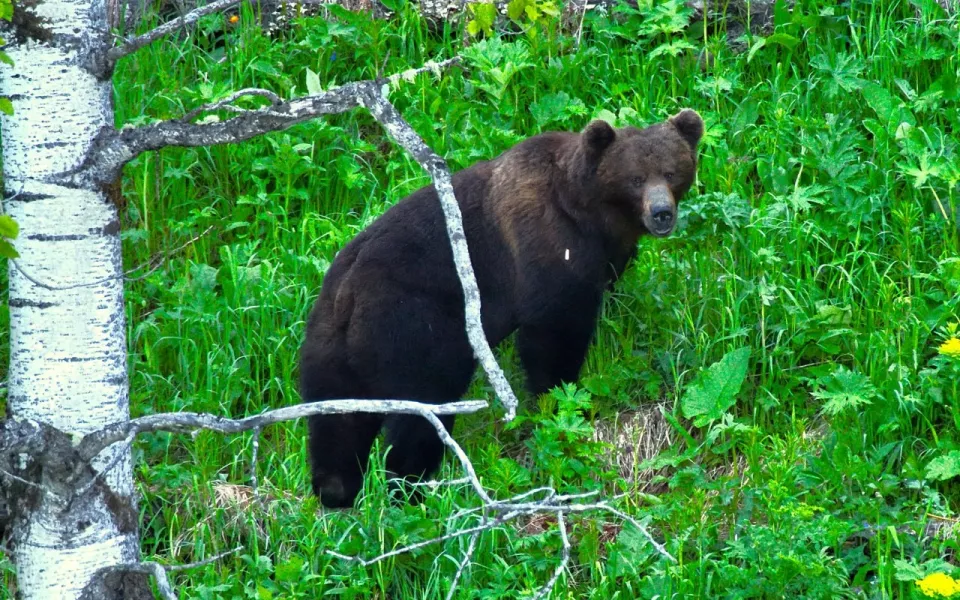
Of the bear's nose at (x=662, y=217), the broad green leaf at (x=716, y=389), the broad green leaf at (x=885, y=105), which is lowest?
the broad green leaf at (x=716, y=389)

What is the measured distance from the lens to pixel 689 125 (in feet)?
16.9

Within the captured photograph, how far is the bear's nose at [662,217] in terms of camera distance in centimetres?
487

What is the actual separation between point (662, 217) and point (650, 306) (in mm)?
569

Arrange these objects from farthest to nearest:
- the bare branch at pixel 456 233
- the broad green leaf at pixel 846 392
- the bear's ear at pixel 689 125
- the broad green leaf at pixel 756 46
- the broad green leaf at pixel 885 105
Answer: the broad green leaf at pixel 756 46 < the broad green leaf at pixel 885 105 < the bear's ear at pixel 689 125 < the broad green leaf at pixel 846 392 < the bare branch at pixel 456 233

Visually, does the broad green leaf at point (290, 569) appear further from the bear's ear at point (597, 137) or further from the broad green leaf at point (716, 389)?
the bear's ear at point (597, 137)

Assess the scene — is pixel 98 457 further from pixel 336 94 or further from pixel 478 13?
pixel 478 13

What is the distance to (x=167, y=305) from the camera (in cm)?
575

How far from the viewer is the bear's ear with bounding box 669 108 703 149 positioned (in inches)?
202

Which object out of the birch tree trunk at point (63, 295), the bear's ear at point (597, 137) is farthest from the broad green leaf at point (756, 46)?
the birch tree trunk at point (63, 295)

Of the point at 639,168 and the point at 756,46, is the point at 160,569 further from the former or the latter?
the point at 756,46

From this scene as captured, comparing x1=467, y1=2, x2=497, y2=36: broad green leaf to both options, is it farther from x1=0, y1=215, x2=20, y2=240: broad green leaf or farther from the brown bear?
x1=0, y1=215, x2=20, y2=240: broad green leaf

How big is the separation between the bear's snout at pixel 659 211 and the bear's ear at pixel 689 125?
0.38 metres

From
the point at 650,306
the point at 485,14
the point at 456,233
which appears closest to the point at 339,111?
the point at 456,233

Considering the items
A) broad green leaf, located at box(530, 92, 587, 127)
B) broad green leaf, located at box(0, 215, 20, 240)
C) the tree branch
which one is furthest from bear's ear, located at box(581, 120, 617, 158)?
broad green leaf, located at box(0, 215, 20, 240)
